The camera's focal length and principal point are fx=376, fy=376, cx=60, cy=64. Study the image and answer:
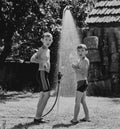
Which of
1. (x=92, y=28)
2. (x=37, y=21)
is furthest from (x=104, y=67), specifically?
(x=37, y=21)

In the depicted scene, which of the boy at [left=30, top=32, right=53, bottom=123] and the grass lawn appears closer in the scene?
the grass lawn

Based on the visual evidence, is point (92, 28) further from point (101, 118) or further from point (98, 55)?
point (101, 118)

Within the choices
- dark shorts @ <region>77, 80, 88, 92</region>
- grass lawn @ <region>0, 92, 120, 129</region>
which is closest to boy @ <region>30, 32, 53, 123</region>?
grass lawn @ <region>0, 92, 120, 129</region>

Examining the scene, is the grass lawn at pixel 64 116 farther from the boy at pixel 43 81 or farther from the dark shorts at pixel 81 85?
the dark shorts at pixel 81 85

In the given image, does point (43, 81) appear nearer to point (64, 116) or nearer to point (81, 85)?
point (81, 85)

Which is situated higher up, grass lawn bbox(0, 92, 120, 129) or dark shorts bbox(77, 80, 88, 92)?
dark shorts bbox(77, 80, 88, 92)

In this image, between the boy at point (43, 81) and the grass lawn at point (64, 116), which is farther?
the boy at point (43, 81)

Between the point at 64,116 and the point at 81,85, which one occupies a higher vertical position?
the point at 81,85

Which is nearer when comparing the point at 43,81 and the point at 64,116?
the point at 43,81

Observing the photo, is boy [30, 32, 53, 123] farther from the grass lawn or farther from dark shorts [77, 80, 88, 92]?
dark shorts [77, 80, 88, 92]

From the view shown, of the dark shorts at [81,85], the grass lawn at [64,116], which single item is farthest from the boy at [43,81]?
the dark shorts at [81,85]

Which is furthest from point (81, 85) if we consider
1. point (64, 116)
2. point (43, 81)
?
point (64, 116)

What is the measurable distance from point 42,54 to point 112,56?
15.0 ft

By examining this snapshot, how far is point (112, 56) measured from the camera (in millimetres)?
10242
